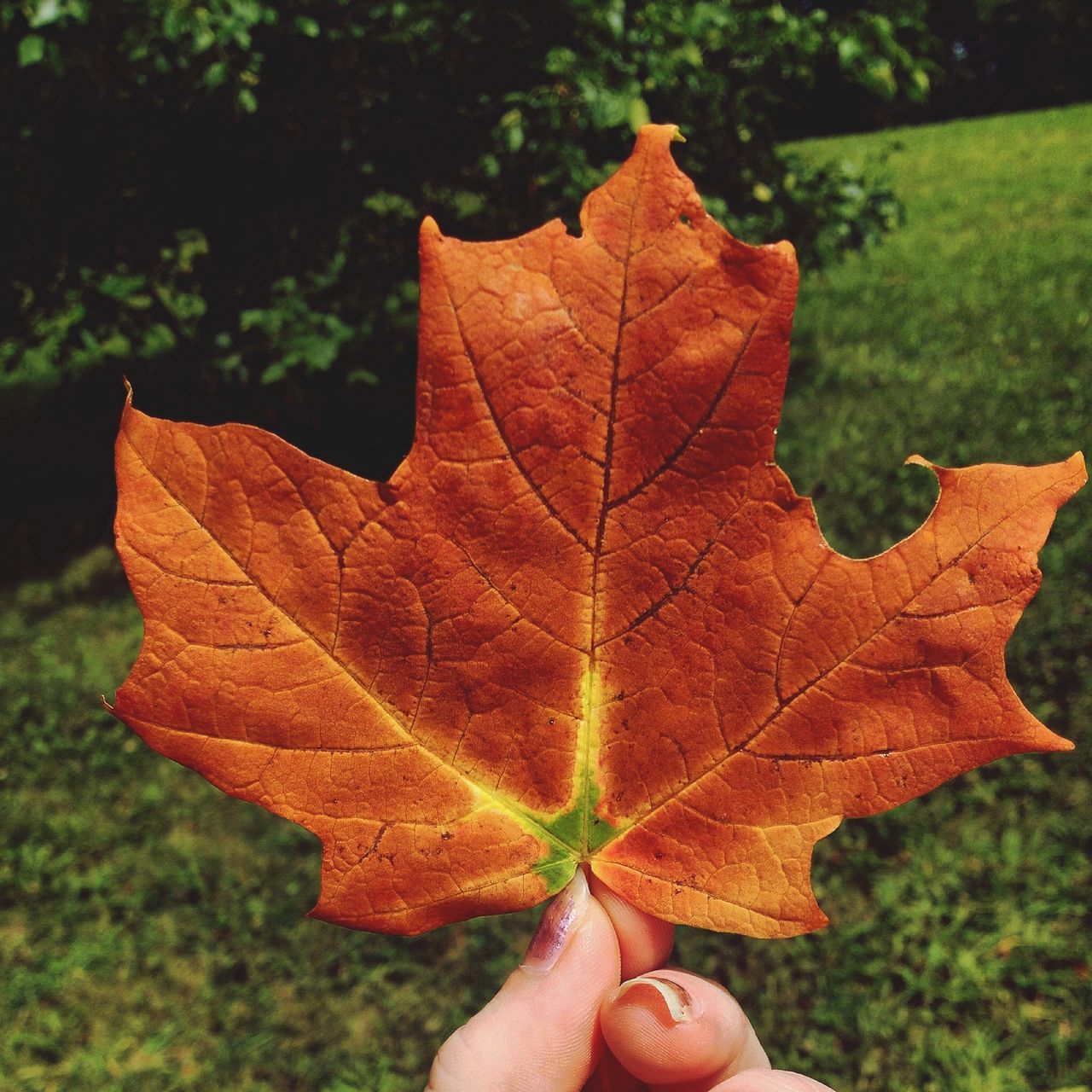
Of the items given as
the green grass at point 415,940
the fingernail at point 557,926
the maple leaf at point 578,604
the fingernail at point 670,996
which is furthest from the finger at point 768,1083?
the green grass at point 415,940

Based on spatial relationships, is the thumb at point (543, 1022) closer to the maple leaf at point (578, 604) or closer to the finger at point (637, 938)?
the finger at point (637, 938)

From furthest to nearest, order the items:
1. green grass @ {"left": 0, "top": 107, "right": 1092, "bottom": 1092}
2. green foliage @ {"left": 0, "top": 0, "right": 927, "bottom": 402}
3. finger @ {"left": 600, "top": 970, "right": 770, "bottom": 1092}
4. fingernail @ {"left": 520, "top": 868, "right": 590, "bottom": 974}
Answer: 1. green foliage @ {"left": 0, "top": 0, "right": 927, "bottom": 402}
2. green grass @ {"left": 0, "top": 107, "right": 1092, "bottom": 1092}
3. finger @ {"left": 600, "top": 970, "right": 770, "bottom": 1092}
4. fingernail @ {"left": 520, "top": 868, "right": 590, "bottom": 974}

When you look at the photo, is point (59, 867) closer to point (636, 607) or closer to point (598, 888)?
point (598, 888)

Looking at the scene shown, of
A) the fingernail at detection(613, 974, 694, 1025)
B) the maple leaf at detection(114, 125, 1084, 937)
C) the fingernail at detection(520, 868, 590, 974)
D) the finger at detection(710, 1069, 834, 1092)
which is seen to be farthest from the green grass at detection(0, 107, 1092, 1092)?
the maple leaf at detection(114, 125, 1084, 937)

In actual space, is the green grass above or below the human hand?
below

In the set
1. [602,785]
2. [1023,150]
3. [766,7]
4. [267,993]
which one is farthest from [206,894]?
[1023,150]

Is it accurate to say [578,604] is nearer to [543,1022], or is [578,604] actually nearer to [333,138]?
[543,1022]

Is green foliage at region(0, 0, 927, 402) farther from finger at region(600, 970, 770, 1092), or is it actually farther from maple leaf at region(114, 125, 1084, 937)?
finger at region(600, 970, 770, 1092)

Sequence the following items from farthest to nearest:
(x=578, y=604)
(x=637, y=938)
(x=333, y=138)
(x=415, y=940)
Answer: (x=333, y=138) → (x=415, y=940) → (x=637, y=938) → (x=578, y=604)

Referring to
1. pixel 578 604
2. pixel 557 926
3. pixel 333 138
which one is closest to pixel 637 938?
pixel 557 926
